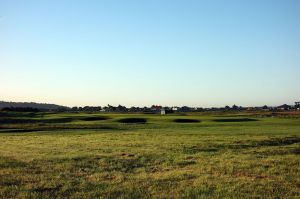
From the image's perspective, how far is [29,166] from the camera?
21.2m

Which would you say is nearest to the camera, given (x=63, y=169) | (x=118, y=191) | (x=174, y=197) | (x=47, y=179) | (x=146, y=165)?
(x=174, y=197)

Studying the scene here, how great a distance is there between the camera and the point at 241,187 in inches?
618

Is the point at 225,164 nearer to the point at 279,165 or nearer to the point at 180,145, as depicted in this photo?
the point at 279,165

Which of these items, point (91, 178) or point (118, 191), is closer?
point (118, 191)

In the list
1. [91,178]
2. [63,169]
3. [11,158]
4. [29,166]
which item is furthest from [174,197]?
[11,158]

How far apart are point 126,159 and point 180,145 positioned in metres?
8.28

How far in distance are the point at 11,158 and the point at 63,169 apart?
5524 mm

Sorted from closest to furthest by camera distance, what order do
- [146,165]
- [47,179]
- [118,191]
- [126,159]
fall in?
[118,191], [47,179], [146,165], [126,159]

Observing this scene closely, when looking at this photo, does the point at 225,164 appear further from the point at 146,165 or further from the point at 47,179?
the point at 47,179

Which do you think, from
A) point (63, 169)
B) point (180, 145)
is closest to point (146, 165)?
point (63, 169)

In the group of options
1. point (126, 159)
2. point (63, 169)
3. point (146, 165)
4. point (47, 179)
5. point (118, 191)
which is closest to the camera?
point (118, 191)

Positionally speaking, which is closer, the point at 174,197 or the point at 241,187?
the point at 174,197

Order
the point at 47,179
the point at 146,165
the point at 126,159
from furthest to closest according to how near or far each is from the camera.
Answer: the point at 126,159 → the point at 146,165 → the point at 47,179

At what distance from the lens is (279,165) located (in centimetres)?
2117
